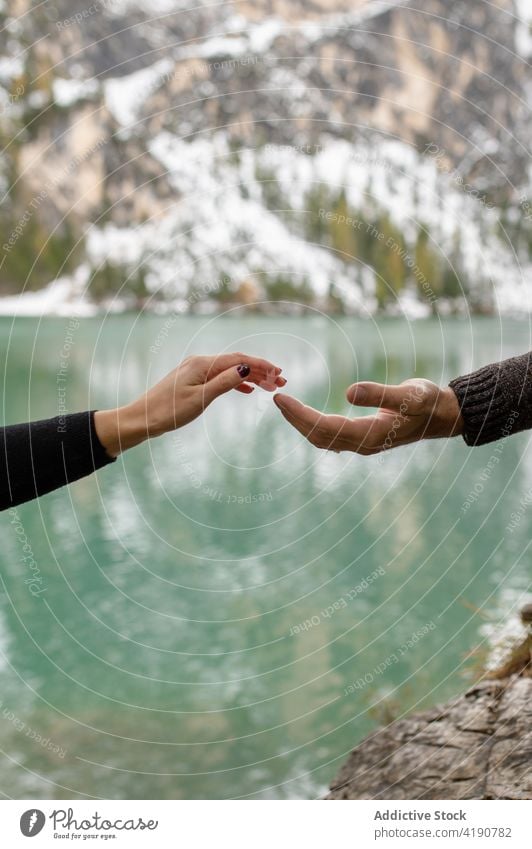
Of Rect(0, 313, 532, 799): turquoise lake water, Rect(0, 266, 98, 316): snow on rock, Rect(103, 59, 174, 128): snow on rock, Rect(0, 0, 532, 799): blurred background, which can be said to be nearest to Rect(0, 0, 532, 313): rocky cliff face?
Rect(103, 59, 174, 128): snow on rock

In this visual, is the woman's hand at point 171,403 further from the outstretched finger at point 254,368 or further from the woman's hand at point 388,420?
the woman's hand at point 388,420

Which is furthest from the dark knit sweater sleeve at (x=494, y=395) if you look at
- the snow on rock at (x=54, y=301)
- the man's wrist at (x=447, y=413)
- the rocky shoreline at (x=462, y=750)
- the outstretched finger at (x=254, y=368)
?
the snow on rock at (x=54, y=301)

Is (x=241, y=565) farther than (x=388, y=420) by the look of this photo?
Yes

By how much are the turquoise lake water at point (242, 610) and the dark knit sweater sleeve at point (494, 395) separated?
376mm

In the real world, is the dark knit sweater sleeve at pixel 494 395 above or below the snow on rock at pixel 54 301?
below

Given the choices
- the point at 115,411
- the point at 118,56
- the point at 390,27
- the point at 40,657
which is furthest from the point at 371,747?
the point at 390,27

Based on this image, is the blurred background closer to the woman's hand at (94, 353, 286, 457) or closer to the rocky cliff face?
the woman's hand at (94, 353, 286, 457)

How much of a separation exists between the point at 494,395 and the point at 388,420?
0.62ft

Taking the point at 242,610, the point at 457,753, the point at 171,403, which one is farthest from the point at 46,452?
the point at 242,610

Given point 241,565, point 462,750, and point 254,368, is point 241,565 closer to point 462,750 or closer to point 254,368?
point 462,750

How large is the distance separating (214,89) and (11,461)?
3740 cm

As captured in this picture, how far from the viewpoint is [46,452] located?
3.95 feet

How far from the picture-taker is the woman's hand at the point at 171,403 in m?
1.23
